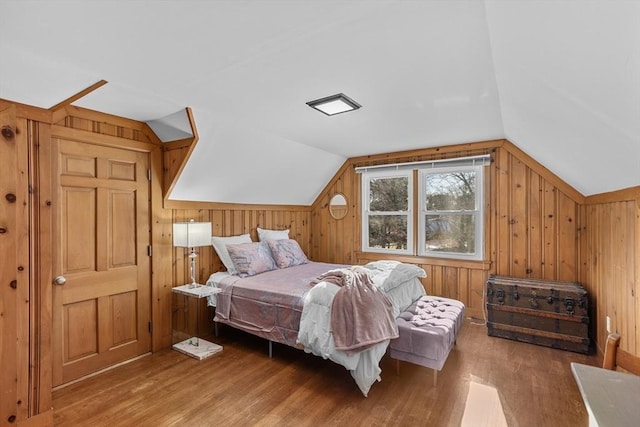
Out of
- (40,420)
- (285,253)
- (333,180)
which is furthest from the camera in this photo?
(333,180)

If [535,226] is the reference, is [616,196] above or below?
above

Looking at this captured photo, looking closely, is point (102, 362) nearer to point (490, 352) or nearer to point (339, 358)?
point (339, 358)

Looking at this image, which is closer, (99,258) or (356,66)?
(356,66)

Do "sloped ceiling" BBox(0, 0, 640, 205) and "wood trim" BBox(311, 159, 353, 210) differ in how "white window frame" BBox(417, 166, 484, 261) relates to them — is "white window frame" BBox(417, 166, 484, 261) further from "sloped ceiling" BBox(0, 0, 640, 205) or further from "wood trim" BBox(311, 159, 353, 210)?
"wood trim" BBox(311, 159, 353, 210)

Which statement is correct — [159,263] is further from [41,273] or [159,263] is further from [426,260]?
[426,260]

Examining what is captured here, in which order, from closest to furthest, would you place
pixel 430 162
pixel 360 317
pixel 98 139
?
pixel 360 317 → pixel 98 139 → pixel 430 162

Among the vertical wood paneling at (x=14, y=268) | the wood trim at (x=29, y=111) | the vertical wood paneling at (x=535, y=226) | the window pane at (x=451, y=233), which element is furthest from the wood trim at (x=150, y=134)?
the vertical wood paneling at (x=535, y=226)

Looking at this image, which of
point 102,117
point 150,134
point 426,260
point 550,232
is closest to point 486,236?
point 550,232

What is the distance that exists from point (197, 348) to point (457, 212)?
3480 mm

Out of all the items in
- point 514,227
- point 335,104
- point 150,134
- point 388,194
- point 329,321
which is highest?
point 335,104

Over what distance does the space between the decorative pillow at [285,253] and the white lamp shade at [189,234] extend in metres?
1.02

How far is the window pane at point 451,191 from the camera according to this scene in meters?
4.09

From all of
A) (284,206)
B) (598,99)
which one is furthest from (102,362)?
(598,99)

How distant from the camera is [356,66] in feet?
6.40
